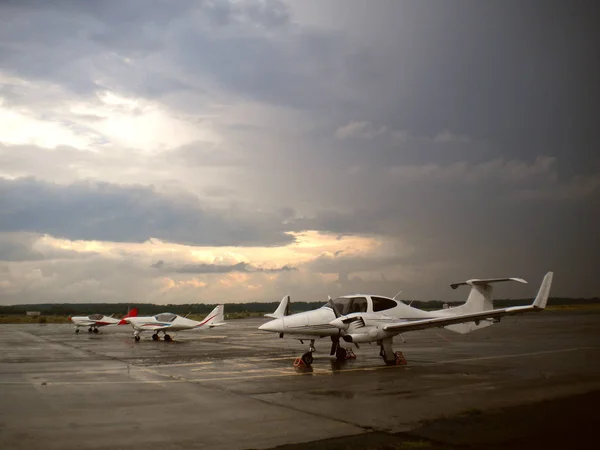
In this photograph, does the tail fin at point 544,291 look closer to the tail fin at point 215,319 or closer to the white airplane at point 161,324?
the white airplane at point 161,324

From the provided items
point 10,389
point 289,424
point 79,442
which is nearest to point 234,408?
point 289,424

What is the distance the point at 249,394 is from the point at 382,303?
313 inches

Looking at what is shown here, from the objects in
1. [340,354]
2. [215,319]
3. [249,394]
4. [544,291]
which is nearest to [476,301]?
[544,291]

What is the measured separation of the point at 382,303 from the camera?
1858cm

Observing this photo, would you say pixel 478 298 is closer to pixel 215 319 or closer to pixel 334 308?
pixel 334 308

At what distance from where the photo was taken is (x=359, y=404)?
34.7 feet

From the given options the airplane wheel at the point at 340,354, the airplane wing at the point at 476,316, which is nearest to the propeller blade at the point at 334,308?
the airplane wing at the point at 476,316

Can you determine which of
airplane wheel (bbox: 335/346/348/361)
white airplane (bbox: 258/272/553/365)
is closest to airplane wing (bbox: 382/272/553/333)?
white airplane (bbox: 258/272/553/365)

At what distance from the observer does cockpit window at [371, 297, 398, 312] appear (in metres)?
18.4

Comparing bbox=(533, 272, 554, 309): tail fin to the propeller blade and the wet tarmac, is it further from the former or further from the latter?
the propeller blade

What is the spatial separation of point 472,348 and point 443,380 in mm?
12127

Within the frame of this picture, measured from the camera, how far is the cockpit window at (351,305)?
18.3 meters

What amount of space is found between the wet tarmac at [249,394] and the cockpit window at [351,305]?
196 cm

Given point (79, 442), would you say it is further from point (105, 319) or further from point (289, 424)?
point (105, 319)
